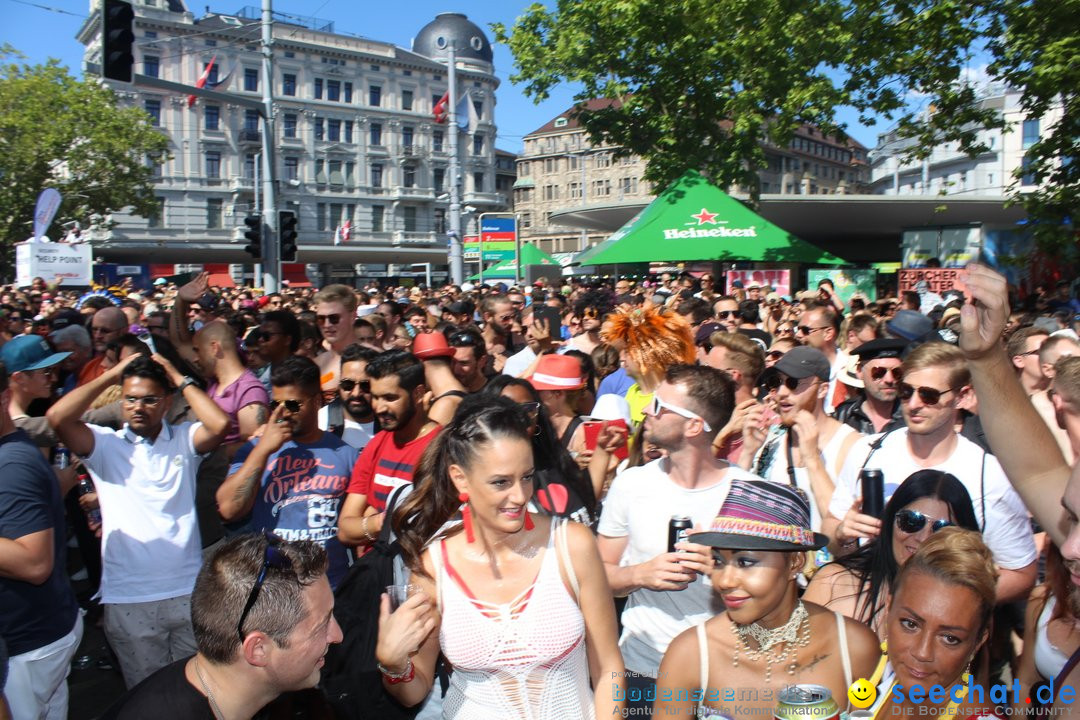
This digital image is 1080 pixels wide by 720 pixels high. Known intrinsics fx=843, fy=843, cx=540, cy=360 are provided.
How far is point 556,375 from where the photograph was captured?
4750 millimetres

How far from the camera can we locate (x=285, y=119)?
64.4 m

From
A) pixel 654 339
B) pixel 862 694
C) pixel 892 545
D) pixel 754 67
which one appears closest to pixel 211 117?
pixel 754 67

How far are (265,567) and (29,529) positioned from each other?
4.77ft

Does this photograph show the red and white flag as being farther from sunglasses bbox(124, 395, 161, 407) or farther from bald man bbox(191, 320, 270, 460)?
sunglasses bbox(124, 395, 161, 407)

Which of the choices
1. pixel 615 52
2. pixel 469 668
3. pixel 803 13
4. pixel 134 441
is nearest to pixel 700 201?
pixel 803 13

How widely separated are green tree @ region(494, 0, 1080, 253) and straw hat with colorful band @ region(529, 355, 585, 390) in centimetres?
874

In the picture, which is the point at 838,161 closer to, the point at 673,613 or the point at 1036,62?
the point at 1036,62

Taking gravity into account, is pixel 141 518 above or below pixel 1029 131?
below

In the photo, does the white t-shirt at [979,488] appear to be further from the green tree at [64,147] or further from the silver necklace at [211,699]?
the green tree at [64,147]

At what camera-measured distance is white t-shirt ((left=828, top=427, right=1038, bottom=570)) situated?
3.19 m

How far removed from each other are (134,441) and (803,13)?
54.4ft

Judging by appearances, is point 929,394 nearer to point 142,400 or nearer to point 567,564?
point 567,564

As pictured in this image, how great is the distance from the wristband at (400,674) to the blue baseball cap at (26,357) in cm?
274

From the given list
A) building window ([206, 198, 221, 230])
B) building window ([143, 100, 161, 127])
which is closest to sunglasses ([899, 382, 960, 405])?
building window ([143, 100, 161, 127])
